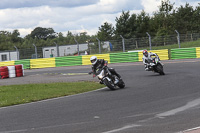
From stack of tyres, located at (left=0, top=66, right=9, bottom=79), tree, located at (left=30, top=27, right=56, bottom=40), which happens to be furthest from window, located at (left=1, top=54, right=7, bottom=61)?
tree, located at (left=30, top=27, right=56, bottom=40)

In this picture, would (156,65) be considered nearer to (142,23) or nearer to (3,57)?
(3,57)

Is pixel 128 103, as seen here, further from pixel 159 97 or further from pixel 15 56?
pixel 15 56

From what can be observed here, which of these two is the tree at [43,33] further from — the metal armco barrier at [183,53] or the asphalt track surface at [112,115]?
the asphalt track surface at [112,115]

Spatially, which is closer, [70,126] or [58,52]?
[70,126]

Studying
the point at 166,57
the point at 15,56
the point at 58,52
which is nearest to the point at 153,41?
the point at 166,57

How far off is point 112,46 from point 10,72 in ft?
34.8

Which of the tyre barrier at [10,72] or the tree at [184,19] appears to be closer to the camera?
the tyre barrier at [10,72]

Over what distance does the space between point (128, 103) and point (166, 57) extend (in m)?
21.5

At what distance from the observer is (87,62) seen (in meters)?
31.8

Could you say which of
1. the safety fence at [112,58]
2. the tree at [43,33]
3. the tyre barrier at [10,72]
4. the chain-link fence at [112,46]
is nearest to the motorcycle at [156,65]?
the tyre barrier at [10,72]

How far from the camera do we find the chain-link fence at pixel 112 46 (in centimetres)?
3009

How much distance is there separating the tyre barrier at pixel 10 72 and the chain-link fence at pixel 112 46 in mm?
8892

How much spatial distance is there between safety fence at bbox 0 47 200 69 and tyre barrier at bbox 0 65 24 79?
348 inches

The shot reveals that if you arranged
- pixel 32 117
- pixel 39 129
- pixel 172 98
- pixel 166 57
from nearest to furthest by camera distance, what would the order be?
pixel 39 129 < pixel 32 117 < pixel 172 98 < pixel 166 57
